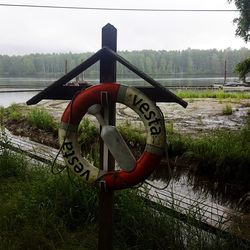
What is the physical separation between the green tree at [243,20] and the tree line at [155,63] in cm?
7702

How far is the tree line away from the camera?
91.0 meters

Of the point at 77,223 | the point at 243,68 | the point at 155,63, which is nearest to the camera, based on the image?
the point at 77,223

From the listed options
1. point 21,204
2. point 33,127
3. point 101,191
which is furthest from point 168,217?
point 33,127

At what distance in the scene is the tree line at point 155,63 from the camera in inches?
3583

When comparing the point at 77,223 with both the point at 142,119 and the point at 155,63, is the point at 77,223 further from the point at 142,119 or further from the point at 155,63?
the point at 155,63

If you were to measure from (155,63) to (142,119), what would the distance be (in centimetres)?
9663

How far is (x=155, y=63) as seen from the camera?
319 ft

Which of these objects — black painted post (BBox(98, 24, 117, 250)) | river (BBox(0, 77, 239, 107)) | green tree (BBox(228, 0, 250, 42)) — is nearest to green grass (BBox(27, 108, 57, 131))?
river (BBox(0, 77, 239, 107))

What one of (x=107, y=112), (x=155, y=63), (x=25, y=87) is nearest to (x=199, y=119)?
(x=107, y=112)

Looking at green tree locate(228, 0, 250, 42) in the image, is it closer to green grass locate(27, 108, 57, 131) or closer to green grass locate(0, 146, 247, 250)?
green grass locate(27, 108, 57, 131)

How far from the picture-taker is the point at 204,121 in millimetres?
9352

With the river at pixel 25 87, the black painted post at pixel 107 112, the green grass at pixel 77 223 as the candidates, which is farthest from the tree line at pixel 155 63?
the black painted post at pixel 107 112

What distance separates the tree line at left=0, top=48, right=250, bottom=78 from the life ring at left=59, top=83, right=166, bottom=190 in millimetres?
84013

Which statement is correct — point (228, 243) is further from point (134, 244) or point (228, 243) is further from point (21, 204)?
point (21, 204)
